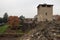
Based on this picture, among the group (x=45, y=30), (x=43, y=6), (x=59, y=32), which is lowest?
(x=59, y=32)

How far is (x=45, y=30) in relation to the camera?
12016 mm

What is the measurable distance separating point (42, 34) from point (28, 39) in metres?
0.87

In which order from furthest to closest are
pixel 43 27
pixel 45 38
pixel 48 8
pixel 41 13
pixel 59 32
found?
pixel 59 32
pixel 48 8
pixel 41 13
pixel 43 27
pixel 45 38

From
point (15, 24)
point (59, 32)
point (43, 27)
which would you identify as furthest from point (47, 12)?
point (43, 27)

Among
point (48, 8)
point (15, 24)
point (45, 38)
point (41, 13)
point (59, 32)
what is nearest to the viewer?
point (45, 38)

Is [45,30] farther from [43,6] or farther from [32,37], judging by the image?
[43,6]

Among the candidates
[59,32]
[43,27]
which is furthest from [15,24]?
[43,27]

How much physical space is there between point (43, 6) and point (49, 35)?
54.9 feet

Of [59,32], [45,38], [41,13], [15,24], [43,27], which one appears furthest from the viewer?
[15,24]

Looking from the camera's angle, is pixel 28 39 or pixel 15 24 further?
pixel 15 24

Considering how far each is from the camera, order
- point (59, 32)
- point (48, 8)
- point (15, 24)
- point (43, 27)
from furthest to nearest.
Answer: point (15, 24) < point (59, 32) < point (48, 8) < point (43, 27)

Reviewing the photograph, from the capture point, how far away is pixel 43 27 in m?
12.4

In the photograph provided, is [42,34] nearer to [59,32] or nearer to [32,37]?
[32,37]

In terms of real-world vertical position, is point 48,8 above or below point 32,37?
above
